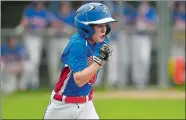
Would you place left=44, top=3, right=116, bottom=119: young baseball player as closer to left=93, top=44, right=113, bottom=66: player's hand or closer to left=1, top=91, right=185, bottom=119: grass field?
left=93, top=44, right=113, bottom=66: player's hand

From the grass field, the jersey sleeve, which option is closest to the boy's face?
the jersey sleeve

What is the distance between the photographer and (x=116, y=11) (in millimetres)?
13180

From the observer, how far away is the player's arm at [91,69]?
16.1ft

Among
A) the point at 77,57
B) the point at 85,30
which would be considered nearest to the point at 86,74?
the point at 77,57

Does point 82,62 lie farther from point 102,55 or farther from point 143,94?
point 143,94

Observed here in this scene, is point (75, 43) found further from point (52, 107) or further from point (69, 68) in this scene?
point (52, 107)

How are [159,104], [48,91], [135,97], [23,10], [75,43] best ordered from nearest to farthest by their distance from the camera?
[75,43], [159,104], [135,97], [48,91], [23,10]

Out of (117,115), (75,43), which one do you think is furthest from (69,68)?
(117,115)

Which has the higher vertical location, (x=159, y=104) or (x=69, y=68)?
(x=69, y=68)

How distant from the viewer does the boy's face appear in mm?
5141

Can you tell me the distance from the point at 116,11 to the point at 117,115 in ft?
13.2

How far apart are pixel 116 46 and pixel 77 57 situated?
327 inches

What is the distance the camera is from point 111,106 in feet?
35.8

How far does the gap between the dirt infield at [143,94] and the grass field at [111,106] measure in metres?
0.02
